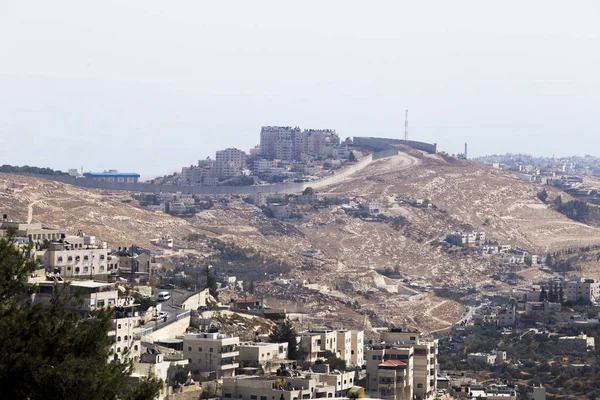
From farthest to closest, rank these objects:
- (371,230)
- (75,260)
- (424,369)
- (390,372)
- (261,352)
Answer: (371,230)
(75,260)
(424,369)
(390,372)
(261,352)

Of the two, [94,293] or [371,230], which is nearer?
[94,293]

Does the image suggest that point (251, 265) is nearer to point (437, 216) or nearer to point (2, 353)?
point (437, 216)

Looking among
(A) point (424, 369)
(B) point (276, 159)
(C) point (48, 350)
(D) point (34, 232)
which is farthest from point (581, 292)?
(C) point (48, 350)

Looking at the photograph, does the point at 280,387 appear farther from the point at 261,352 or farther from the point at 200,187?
the point at 200,187

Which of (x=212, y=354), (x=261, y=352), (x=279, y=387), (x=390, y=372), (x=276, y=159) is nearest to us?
(x=279, y=387)

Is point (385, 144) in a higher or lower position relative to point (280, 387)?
higher

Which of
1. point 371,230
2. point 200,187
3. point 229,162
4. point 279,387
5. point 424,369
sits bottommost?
point 279,387

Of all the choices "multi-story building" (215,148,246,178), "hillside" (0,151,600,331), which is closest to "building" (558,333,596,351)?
"hillside" (0,151,600,331)
